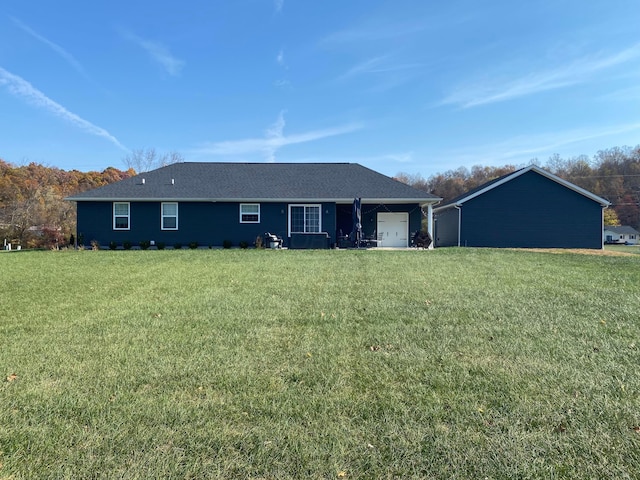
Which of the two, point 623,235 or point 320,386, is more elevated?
point 623,235

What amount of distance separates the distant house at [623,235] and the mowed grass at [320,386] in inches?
2646

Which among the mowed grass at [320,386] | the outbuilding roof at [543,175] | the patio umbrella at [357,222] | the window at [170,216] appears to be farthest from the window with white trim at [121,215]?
the outbuilding roof at [543,175]

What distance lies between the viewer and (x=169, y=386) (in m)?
3.15

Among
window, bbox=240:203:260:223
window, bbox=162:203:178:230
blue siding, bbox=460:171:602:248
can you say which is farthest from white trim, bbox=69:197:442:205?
blue siding, bbox=460:171:602:248

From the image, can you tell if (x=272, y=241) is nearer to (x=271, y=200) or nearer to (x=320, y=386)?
(x=271, y=200)

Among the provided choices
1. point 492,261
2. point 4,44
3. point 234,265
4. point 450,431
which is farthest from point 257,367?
point 4,44

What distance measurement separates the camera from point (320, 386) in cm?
316

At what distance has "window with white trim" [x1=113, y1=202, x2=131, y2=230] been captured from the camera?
1902 centimetres

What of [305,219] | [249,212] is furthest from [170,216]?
[305,219]

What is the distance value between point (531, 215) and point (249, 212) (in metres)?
14.7

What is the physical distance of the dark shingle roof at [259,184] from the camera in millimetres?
19000

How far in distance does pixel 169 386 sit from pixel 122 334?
1789mm

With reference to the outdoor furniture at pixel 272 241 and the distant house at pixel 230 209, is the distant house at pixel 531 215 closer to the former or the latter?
the distant house at pixel 230 209

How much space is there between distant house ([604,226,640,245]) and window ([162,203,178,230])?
65.0 metres
